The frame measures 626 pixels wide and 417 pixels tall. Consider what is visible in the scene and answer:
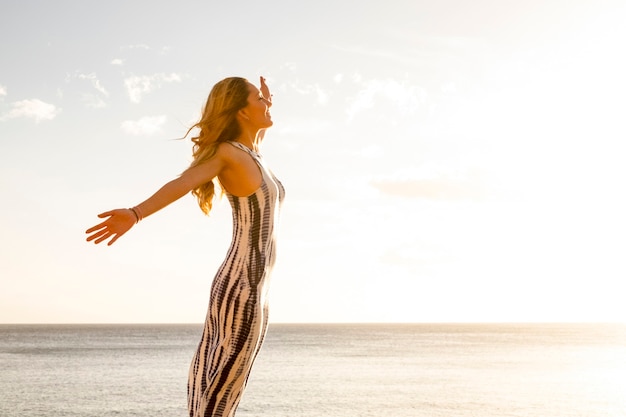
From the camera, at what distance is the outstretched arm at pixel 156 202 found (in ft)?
10.2

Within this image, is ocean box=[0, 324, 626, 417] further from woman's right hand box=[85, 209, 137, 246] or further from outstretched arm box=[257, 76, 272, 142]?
woman's right hand box=[85, 209, 137, 246]

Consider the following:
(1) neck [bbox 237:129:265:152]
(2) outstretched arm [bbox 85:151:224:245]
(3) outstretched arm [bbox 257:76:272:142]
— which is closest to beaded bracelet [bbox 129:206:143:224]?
(2) outstretched arm [bbox 85:151:224:245]

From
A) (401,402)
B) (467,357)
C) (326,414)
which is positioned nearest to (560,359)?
(467,357)

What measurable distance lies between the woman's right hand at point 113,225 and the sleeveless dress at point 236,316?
2.16 feet

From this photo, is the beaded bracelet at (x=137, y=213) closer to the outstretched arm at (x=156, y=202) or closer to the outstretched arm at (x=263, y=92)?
the outstretched arm at (x=156, y=202)

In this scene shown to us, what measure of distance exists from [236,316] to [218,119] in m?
0.91

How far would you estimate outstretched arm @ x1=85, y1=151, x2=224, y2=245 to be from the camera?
3.10 metres

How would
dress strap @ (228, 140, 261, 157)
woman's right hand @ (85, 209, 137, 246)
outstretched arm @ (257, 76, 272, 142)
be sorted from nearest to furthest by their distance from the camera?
1. woman's right hand @ (85, 209, 137, 246)
2. dress strap @ (228, 140, 261, 157)
3. outstretched arm @ (257, 76, 272, 142)

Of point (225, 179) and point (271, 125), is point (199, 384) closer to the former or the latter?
point (225, 179)

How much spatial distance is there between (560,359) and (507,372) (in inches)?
971

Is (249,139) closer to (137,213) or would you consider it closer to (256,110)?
(256,110)

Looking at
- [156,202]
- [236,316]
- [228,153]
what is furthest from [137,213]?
[236,316]

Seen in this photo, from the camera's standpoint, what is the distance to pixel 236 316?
3.62m

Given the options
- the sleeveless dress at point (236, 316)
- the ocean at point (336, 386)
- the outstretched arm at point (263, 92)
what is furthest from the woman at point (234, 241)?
the ocean at point (336, 386)
